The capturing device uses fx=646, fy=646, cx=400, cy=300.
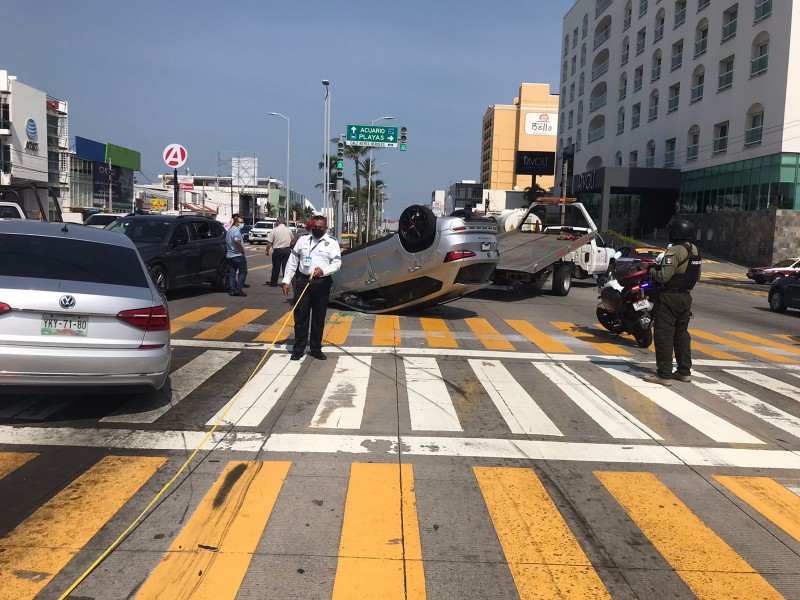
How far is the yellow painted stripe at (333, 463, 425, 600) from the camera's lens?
3271 millimetres

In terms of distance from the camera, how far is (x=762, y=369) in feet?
29.9

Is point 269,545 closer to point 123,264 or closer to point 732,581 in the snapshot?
point 732,581

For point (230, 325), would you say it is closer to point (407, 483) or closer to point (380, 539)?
point (407, 483)

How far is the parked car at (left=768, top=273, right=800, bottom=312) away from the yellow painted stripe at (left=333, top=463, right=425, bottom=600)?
16076 mm

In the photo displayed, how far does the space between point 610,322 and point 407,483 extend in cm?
748

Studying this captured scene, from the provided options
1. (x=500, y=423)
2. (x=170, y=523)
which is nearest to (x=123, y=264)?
(x=170, y=523)

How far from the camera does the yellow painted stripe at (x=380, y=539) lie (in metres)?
3.27

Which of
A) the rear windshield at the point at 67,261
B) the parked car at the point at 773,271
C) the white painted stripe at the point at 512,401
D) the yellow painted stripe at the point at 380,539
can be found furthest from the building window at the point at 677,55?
Result: the yellow painted stripe at the point at 380,539

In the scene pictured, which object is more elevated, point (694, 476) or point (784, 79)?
point (784, 79)

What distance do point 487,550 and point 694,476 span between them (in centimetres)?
214

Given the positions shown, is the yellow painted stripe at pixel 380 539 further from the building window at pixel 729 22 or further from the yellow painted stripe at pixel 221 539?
the building window at pixel 729 22

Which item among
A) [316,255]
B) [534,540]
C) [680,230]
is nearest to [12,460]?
[534,540]

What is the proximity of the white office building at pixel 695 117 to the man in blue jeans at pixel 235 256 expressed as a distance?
106ft

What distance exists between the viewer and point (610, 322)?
11.1 metres
